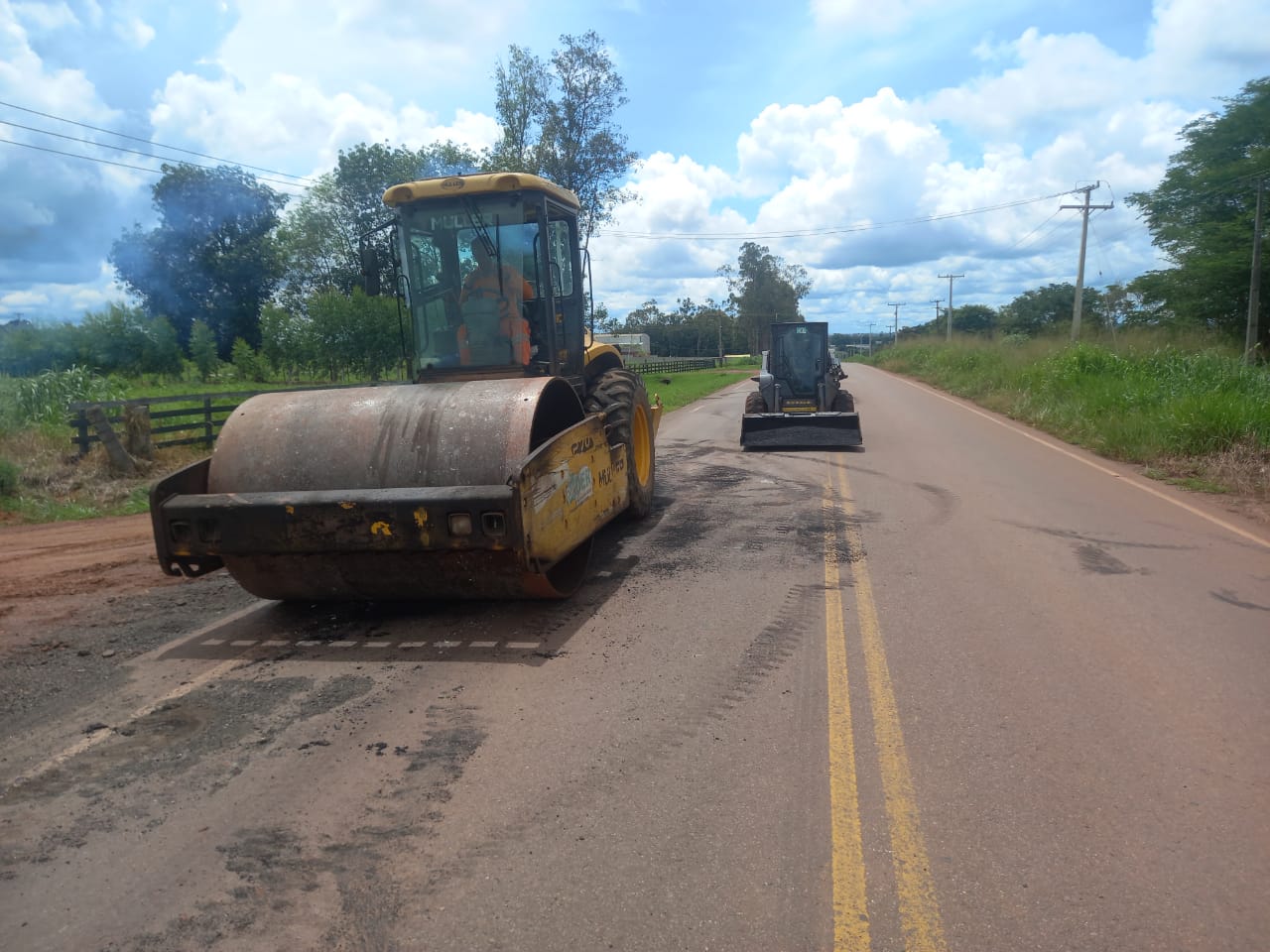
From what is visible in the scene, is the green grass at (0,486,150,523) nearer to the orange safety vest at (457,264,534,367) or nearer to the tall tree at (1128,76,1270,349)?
the orange safety vest at (457,264,534,367)

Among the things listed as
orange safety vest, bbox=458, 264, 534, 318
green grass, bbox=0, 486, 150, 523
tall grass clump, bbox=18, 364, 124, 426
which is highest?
orange safety vest, bbox=458, 264, 534, 318

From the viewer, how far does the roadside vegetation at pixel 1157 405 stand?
40.3ft

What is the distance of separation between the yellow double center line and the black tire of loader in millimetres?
2892

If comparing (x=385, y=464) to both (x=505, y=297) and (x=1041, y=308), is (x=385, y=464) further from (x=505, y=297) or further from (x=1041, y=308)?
(x=1041, y=308)

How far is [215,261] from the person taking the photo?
154 feet

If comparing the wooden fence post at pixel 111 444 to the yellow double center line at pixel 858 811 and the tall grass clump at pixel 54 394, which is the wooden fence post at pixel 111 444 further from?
the yellow double center line at pixel 858 811

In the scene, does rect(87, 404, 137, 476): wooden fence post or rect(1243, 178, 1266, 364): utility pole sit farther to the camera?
rect(1243, 178, 1266, 364): utility pole

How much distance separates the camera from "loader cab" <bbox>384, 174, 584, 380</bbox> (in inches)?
288

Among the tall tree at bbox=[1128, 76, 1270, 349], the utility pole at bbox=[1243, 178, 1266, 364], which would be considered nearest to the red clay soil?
the utility pole at bbox=[1243, 178, 1266, 364]

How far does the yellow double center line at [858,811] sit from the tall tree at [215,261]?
48.2m

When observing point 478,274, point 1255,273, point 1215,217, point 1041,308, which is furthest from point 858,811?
point 1041,308

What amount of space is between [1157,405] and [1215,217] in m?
23.0

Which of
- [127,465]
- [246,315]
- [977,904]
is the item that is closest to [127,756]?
[977,904]

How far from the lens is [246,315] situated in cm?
4859
